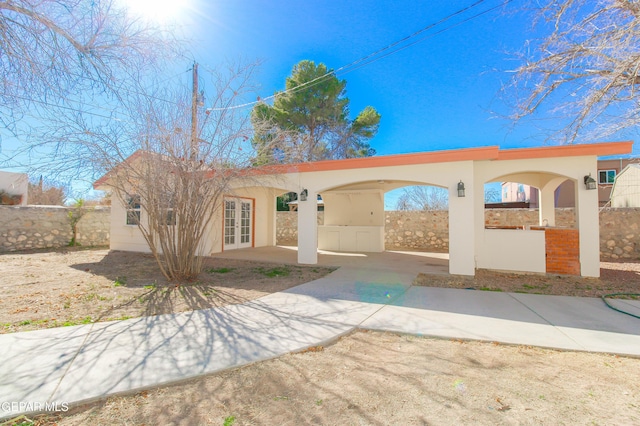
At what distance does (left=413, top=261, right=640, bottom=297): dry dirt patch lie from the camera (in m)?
5.97

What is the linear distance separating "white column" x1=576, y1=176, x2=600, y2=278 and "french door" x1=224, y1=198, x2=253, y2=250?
10.4 meters

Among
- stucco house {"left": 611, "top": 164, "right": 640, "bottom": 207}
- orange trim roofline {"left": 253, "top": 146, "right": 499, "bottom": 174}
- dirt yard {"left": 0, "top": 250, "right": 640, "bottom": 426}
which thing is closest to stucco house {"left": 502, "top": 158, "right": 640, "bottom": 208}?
stucco house {"left": 611, "top": 164, "right": 640, "bottom": 207}

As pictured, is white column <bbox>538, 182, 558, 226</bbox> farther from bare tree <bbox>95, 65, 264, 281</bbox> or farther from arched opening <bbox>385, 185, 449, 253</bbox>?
bare tree <bbox>95, 65, 264, 281</bbox>

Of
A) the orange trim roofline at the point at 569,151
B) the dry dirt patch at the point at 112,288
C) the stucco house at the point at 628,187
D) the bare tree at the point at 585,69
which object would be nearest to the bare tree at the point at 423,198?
the stucco house at the point at 628,187

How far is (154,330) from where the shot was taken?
380 cm

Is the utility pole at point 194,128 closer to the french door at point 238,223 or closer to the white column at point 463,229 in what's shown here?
the french door at point 238,223

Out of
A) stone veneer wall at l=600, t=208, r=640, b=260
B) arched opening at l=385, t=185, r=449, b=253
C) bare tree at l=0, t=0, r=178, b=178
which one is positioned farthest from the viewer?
arched opening at l=385, t=185, r=449, b=253

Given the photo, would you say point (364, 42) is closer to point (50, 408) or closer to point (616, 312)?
point (616, 312)

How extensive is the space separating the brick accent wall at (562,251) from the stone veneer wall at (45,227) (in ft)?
56.0

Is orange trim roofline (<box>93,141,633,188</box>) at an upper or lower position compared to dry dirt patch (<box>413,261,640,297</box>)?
upper

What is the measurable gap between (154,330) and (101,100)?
3705 mm

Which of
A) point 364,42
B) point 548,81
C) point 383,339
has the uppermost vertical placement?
point 364,42

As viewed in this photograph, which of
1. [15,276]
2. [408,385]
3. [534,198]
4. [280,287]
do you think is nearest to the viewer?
[408,385]

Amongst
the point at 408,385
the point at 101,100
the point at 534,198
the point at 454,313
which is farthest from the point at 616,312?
the point at 534,198
